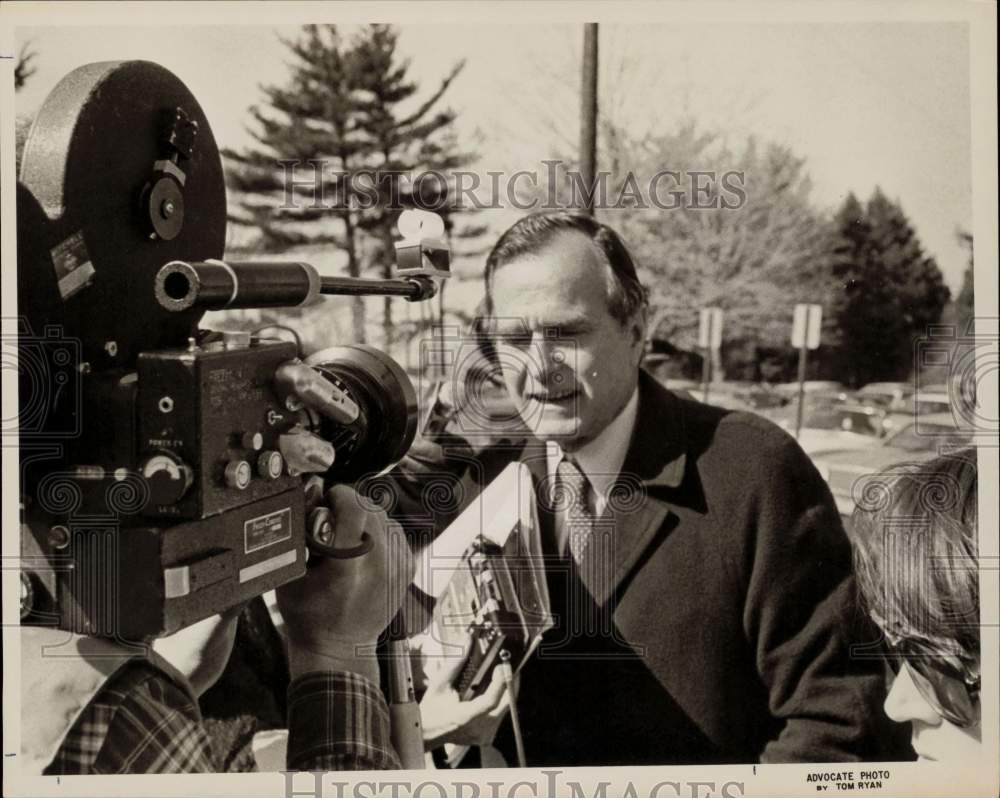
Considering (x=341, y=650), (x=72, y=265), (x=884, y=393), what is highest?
(x=72, y=265)

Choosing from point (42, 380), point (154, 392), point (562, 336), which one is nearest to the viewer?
point (154, 392)

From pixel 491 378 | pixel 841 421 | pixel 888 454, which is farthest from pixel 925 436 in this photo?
pixel 491 378

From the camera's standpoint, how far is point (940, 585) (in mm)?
2273

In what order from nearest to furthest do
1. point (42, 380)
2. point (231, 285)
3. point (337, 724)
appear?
point (231, 285), point (42, 380), point (337, 724)

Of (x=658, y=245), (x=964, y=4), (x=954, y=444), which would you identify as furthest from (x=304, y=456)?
(x=964, y=4)

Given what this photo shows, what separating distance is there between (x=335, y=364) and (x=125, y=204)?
458mm

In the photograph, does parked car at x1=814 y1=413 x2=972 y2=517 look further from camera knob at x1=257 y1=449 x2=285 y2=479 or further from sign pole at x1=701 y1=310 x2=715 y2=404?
camera knob at x1=257 y1=449 x2=285 y2=479

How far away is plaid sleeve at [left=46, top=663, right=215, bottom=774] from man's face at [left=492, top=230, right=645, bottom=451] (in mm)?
922

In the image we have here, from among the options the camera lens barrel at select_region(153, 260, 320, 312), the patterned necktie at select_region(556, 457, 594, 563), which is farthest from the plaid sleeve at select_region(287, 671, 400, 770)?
the camera lens barrel at select_region(153, 260, 320, 312)

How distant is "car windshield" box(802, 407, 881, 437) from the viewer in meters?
2.22

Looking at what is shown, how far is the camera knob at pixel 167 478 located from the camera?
5.10 feet

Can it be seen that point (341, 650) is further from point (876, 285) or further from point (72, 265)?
point (876, 285)

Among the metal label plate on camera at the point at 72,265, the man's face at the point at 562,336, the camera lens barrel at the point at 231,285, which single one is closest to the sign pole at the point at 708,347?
the man's face at the point at 562,336

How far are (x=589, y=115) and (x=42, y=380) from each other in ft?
4.10
